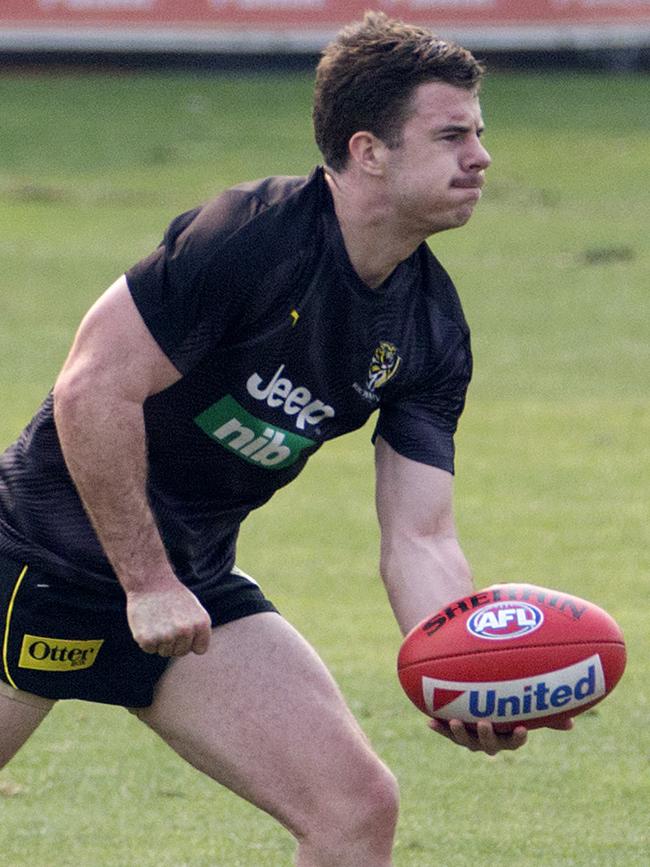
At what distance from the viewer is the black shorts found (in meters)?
4.99

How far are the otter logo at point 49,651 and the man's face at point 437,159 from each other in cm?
135

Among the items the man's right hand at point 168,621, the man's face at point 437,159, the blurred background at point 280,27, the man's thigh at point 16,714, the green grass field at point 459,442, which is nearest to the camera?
the man's right hand at point 168,621

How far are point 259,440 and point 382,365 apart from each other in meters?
0.36

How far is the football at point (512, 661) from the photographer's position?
4801mm

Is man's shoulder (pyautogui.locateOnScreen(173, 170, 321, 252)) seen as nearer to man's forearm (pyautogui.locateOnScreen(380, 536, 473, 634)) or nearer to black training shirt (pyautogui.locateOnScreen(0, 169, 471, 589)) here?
black training shirt (pyautogui.locateOnScreen(0, 169, 471, 589))

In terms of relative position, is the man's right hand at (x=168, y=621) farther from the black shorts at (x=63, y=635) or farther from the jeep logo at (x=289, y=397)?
the jeep logo at (x=289, y=397)

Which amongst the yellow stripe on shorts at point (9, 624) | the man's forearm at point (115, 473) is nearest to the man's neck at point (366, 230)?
the man's forearm at point (115, 473)

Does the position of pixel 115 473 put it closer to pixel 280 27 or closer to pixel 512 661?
pixel 512 661

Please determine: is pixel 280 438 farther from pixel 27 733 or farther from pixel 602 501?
pixel 602 501

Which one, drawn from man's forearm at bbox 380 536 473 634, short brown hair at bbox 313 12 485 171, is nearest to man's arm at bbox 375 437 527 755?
man's forearm at bbox 380 536 473 634

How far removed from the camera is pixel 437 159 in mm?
4727

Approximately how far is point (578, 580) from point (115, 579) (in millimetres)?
5286

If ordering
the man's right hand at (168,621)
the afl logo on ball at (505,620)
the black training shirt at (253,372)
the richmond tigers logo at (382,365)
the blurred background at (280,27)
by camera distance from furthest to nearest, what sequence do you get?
the blurred background at (280,27), the richmond tigers logo at (382,365), the afl logo on ball at (505,620), the black training shirt at (253,372), the man's right hand at (168,621)

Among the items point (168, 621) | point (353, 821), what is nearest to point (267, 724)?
point (353, 821)
